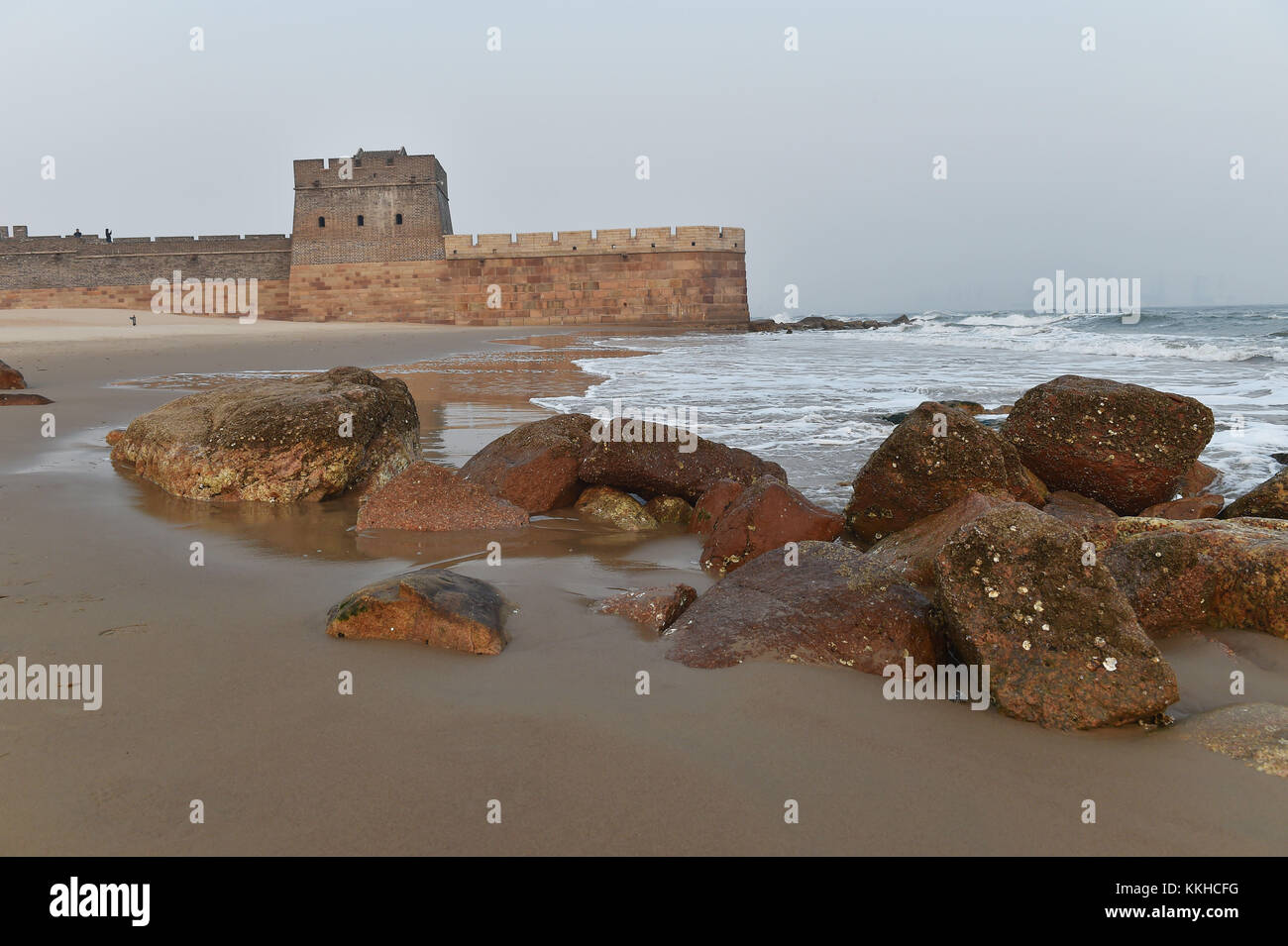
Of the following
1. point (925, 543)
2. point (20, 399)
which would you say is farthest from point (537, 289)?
point (925, 543)

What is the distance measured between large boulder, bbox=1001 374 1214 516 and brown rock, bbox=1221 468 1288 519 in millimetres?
390

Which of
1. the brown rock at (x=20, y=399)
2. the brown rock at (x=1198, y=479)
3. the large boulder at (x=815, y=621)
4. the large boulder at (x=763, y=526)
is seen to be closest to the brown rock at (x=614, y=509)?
the large boulder at (x=763, y=526)

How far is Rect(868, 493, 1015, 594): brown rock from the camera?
3.12 m

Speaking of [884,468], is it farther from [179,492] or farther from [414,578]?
[179,492]

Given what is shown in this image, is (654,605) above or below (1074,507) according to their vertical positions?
below

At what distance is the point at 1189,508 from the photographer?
14.8 feet

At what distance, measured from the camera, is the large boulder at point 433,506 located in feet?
13.5

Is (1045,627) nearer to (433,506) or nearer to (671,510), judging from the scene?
(671,510)

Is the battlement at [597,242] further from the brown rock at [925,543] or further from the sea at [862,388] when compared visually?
the brown rock at [925,543]

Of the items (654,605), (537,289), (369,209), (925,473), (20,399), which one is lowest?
(654,605)

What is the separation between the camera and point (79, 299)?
34.5m

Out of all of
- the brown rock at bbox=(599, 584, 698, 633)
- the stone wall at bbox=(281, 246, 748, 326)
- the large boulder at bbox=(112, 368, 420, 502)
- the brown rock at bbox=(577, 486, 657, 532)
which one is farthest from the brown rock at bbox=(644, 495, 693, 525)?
the stone wall at bbox=(281, 246, 748, 326)

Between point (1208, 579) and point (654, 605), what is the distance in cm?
191

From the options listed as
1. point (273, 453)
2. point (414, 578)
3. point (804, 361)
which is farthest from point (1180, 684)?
point (804, 361)
